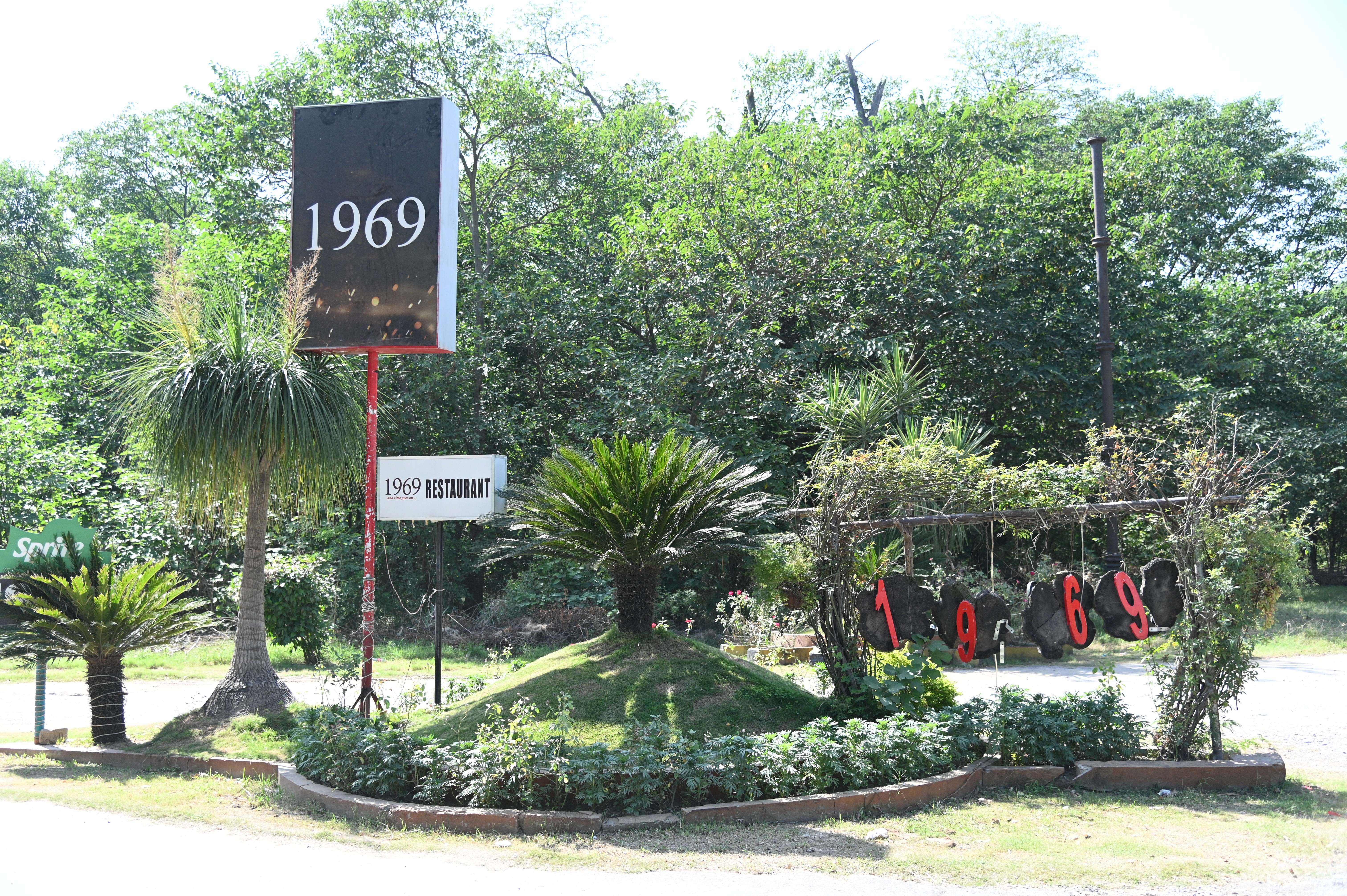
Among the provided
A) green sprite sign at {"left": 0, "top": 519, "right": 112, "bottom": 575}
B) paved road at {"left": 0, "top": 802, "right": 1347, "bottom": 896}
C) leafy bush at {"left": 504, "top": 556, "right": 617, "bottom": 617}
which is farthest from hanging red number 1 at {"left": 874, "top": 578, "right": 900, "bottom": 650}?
leafy bush at {"left": 504, "top": 556, "right": 617, "bottom": 617}

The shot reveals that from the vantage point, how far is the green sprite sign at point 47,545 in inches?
359

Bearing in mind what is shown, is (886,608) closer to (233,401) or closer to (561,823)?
(561,823)

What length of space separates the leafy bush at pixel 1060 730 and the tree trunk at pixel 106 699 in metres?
7.53

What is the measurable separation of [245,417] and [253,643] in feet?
7.60

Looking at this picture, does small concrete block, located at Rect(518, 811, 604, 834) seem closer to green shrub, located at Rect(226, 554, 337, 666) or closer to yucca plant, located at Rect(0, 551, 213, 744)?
yucca plant, located at Rect(0, 551, 213, 744)

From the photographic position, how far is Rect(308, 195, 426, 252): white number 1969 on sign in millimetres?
8750

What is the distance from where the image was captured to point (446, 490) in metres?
8.73

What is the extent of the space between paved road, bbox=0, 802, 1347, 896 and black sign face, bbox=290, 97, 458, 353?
14.6ft

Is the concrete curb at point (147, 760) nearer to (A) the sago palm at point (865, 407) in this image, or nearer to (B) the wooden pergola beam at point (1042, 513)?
(B) the wooden pergola beam at point (1042, 513)

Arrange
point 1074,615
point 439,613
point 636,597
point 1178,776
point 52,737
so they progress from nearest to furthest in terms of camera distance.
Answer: point 1178,776, point 1074,615, point 636,597, point 439,613, point 52,737

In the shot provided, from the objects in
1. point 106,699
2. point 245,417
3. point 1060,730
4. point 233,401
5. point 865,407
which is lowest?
point 106,699

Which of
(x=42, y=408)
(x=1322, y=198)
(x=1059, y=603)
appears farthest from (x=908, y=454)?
(x=1322, y=198)

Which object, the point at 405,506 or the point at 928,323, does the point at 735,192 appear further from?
the point at 405,506

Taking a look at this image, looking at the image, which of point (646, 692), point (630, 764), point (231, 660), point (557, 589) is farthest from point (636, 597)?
point (231, 660)
